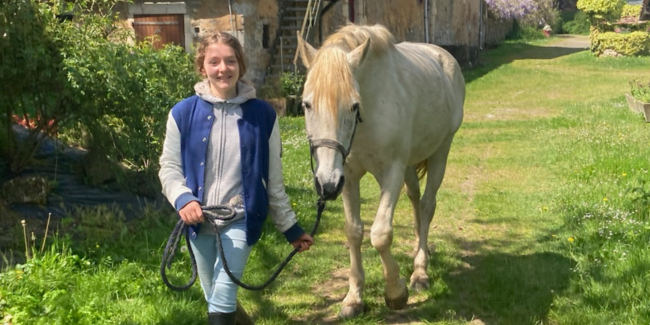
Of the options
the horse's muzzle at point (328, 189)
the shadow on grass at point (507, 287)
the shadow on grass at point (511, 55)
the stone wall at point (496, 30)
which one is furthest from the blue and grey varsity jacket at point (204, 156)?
the stone wall at point (496, 30)

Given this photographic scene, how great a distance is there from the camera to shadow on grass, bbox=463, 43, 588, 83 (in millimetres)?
26219

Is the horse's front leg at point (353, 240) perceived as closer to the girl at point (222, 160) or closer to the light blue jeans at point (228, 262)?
the girl at point (222, 160)

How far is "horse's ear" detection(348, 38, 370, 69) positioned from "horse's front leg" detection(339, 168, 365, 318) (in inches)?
34.7

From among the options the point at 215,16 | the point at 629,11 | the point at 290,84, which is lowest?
the point at 290,84

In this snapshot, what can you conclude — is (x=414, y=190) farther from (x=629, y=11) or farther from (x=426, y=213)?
(x=629, y=11)

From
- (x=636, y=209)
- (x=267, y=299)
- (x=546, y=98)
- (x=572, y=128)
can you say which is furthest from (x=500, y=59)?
(x=267, y=299)

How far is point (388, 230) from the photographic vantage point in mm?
4211

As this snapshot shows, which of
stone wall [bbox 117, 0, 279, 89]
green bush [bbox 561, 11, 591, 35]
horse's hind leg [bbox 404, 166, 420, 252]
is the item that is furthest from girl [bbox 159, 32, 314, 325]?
green bush [bbox 561, 11, 591, 35]

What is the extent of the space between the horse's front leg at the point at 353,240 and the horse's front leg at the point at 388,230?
227 millimetres

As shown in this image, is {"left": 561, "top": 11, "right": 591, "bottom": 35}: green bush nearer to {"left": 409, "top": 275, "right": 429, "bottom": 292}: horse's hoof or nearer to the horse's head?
{"left": 409, "top": 275, "right": 429, "bottom": 292}: horse's hoof

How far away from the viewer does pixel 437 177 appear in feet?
18.8

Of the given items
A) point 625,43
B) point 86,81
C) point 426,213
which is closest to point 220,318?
point 426,213

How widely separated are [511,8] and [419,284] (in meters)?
38.3

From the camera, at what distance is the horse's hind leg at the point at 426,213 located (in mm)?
5074
